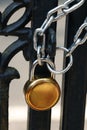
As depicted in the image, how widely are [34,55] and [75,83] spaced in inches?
5.1

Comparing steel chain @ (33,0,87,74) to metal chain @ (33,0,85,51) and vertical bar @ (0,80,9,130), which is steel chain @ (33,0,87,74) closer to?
metal chain @ (33,0,85,51)

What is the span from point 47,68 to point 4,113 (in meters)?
0.16

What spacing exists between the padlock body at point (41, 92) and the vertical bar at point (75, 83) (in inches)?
3.9

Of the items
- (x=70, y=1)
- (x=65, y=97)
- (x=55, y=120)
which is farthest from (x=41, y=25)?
(x=55, y=120)

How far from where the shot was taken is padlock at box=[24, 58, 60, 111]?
717 millimetres

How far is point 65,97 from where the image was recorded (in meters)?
0.84

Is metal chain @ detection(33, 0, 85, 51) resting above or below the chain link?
above

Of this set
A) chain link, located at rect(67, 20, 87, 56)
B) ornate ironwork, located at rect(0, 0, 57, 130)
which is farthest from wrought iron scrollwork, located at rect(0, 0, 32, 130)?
chain link, located at rect(67, 20, 87, 56)

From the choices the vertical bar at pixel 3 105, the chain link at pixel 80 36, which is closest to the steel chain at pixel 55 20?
the chain link at pixel 80 36

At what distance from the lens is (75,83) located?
0.83 m

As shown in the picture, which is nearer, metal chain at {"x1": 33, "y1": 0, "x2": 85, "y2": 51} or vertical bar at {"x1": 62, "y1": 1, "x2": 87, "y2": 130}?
metal chain at {"x1": 33, "y1": 0, "x2": 85, "y2": 51}

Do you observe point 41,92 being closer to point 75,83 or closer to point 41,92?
point 41,92

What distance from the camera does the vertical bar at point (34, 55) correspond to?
28.5 inches

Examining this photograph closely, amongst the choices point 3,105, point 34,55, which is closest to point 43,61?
point 34,55
